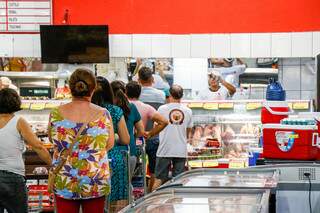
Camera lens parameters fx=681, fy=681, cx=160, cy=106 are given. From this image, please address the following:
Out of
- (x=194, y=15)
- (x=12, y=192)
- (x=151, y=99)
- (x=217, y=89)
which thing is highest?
(x=194, y=15)

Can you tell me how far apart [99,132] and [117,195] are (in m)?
1.29

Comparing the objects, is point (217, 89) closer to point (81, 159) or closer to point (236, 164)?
point (236, 164)

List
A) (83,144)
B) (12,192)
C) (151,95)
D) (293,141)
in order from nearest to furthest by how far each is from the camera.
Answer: (83,144), (12,192), (293,141), (151,95)

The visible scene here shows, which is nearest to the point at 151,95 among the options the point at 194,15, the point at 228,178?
the point at 194,15

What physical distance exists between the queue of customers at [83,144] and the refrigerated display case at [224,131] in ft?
3.79

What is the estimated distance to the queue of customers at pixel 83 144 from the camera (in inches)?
191

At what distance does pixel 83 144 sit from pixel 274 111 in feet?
8.26

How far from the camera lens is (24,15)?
32.8ft

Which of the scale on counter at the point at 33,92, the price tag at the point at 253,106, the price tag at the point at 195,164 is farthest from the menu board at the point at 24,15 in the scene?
the price tag at the point at 253,106

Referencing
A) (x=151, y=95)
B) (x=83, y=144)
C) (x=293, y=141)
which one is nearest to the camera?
(x=83, y=144)

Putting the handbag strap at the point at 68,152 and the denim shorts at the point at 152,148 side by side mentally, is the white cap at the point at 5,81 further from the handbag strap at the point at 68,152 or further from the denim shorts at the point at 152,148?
the handbag strap at the point at 68,152

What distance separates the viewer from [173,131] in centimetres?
847

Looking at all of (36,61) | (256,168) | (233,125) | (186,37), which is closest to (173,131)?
(233,125)

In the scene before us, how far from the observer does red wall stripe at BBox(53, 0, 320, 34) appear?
9.84m
